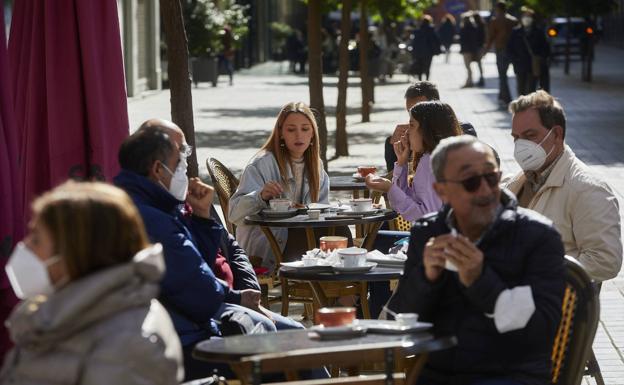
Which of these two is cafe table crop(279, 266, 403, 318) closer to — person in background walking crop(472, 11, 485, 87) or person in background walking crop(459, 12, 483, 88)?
person in background walking crop(472, 11, 485, 87)

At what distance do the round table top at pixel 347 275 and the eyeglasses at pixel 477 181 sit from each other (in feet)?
5.59

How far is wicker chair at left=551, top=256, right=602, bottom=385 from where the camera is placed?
4719mm

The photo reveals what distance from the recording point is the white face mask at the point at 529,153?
6.02 m

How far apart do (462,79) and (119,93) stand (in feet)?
120

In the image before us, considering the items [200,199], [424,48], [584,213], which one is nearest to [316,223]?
[200,199]

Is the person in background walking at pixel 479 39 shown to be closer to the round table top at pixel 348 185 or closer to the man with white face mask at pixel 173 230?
the round table top at pixel 348 185

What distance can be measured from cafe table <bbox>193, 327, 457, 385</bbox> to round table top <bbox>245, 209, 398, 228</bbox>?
10.7 ft

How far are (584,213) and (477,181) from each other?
157 centimetres

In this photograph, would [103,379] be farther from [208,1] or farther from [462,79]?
[462,79]

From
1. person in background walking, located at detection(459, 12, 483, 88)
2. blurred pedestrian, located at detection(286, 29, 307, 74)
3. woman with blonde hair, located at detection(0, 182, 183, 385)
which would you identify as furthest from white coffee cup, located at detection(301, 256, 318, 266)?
blurred pedestrian, located at detection(286, 29, 307, 74)

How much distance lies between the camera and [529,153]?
6.04 metres

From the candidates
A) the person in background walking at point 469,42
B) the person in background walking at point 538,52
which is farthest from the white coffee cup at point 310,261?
the person in background walking at point 469,42

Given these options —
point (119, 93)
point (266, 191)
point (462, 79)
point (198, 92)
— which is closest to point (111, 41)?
point (119, 93)

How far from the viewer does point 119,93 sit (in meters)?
6.92
